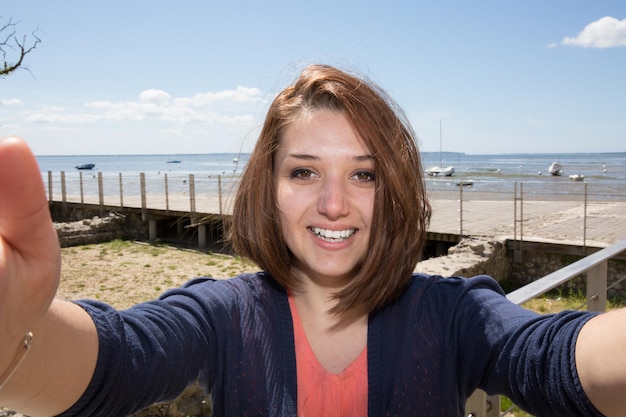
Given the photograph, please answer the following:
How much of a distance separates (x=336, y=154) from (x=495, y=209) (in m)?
15.8

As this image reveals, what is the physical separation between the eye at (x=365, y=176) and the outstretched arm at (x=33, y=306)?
790 mm

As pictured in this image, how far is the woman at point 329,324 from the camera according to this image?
918 mm

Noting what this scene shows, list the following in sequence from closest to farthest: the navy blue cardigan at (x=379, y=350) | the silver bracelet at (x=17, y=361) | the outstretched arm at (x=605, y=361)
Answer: the silver bracelet at (x=17, y=361) → the outstretched arm at (x=605, y=361) → the navy blue cardigan at (x=379, y=350)

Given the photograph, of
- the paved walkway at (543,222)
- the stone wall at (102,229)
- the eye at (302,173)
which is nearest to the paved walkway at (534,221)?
the paved walkway at (543,222)

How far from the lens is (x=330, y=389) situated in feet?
4.05

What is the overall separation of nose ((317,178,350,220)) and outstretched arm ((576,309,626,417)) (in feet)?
2.09

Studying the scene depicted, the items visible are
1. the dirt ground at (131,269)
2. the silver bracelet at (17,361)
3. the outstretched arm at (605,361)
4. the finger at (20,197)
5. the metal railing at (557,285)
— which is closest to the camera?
the finger at (20,197)

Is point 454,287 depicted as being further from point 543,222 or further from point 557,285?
point 543,222

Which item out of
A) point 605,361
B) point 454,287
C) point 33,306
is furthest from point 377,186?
point 33,306

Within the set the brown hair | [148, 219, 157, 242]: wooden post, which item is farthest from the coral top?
[148, 219, 157, 242]: wooden post

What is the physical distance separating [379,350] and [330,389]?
0.53ft

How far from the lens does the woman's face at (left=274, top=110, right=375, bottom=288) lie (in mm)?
1326

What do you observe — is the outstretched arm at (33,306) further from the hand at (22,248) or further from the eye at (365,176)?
the eye at (365,176)

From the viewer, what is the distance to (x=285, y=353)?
1.24 meters
